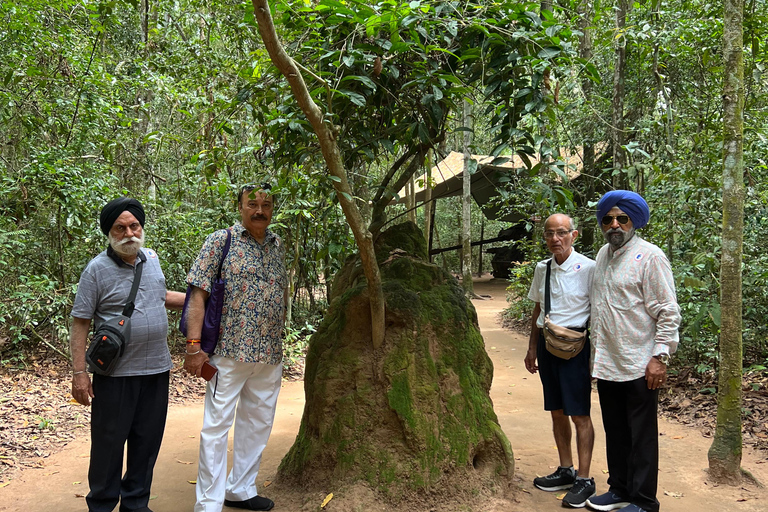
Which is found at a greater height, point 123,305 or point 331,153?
point 331,153

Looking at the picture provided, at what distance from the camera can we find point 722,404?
3.88m

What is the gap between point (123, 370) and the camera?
305 cm

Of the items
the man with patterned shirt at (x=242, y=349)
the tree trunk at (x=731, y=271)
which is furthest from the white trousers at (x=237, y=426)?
the tree trunk at (x=731, y=271)

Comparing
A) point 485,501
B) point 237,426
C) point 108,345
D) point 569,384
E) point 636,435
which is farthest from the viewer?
point 569,384

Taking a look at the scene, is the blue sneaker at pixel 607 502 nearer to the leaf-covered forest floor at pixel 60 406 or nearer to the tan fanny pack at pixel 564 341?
the tan fanny pack at pixel 564 341

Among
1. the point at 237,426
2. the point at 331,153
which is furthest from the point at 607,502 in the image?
the point at 331,153

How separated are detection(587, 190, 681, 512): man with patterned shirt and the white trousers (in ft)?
6.59

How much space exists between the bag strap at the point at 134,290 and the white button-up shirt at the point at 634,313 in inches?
106

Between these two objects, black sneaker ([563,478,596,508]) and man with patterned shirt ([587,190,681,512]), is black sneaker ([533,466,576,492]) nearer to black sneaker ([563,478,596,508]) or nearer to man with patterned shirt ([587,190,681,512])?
black sneaker ([563,478,596,508])

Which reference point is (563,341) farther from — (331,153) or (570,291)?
(331,153)

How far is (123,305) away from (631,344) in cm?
289

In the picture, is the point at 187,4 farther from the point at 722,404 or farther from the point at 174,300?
the point at 722,404

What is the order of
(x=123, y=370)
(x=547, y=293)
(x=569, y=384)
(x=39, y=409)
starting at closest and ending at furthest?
(x=123, y=370) → (x=569, y=384) → (x=547, y=293) → (x=39, y=409)

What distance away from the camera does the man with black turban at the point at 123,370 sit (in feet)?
9.87
